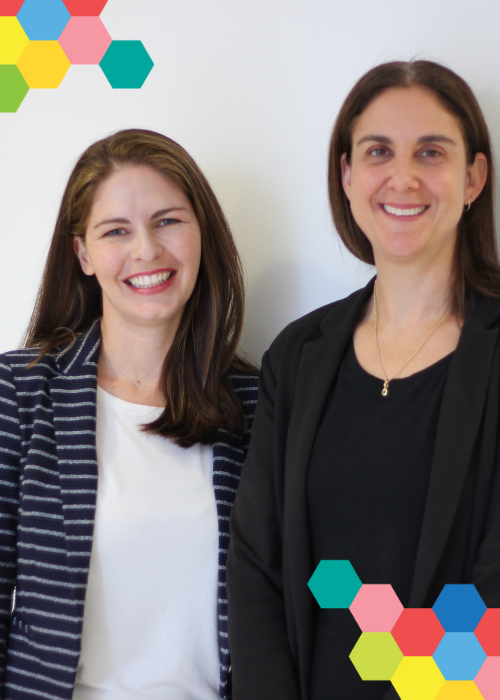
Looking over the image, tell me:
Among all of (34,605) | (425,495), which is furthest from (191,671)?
(425,495)

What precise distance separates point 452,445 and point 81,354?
2.99 feet

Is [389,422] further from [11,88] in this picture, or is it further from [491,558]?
[11,88]

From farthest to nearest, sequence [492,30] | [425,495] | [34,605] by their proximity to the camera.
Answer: [492,30] < [34,605] < [425,495]

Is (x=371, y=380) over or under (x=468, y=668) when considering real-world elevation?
over

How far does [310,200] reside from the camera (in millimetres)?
1835

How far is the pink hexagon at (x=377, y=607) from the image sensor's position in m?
1.22

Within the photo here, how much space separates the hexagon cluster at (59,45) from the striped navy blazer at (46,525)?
0.88 metres

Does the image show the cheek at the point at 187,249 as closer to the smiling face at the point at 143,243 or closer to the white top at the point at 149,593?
the smiling face at the point at 143,243

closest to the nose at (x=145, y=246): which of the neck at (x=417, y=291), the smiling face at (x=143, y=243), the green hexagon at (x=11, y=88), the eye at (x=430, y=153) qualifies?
the smiling face at (x=143, y=243)

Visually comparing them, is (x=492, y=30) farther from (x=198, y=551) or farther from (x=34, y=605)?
(x=34, y=605)

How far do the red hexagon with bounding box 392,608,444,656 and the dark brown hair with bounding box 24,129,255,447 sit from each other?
1.95 feet

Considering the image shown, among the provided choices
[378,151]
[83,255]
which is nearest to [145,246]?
[83,255]

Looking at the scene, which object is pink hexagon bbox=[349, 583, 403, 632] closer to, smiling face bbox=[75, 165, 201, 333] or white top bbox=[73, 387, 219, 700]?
white top bbox=[73, 387, 219, 700]

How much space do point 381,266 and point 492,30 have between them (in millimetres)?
681
